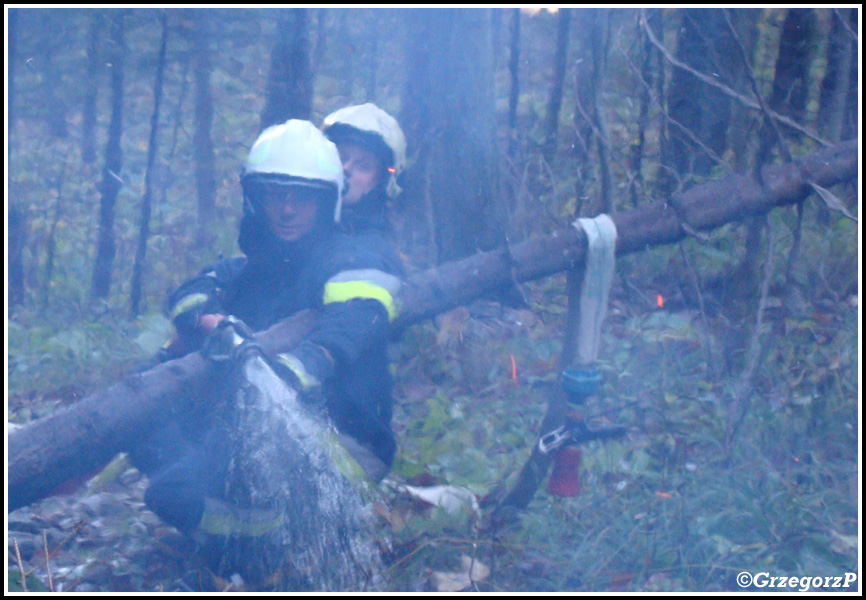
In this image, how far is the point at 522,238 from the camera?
17.2 feet

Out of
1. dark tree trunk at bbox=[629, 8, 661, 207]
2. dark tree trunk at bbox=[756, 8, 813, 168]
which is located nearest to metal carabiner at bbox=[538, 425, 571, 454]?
dark tree trunk at bbox=[629, 8, 661, 207]

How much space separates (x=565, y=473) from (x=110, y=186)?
15.9ft

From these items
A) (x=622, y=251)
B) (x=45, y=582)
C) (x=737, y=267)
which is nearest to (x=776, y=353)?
(x=737, y=267)

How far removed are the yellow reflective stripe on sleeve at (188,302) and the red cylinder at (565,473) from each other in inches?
77.5

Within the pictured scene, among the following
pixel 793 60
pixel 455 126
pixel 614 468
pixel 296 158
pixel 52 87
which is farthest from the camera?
pixel 793 60

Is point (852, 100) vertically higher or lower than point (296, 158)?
higher

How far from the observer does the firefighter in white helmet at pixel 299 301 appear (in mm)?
2947

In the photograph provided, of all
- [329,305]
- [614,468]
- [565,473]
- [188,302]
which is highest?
[329,305]

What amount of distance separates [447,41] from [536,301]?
2.00 m

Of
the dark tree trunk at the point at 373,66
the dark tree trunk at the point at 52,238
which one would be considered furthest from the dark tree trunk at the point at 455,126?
the dark tree trunk at the point at 52,238

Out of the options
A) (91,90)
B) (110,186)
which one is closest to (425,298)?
(110,186)

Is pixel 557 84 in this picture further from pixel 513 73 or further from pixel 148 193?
pixel 148 193

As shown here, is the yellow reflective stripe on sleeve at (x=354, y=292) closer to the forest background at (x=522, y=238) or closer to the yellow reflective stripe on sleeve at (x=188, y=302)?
the yellow reflective stripe on sleeve at (x=188, y=302)

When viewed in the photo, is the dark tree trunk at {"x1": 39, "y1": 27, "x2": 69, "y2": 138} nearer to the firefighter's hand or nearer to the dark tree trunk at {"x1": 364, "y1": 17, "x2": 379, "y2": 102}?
the dark tree trunk at {"x1": 364, "y1": 17, "x2": 379, "y2": 102}
